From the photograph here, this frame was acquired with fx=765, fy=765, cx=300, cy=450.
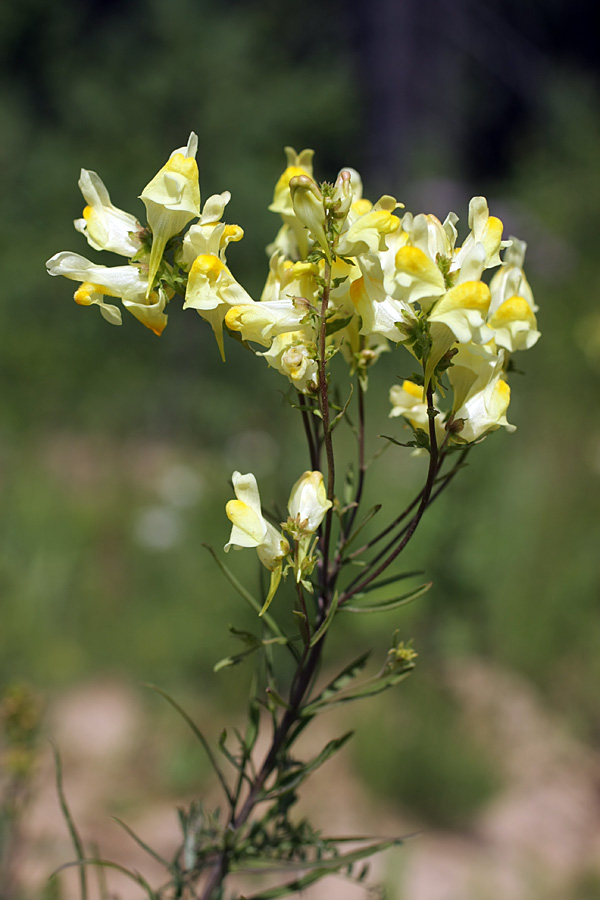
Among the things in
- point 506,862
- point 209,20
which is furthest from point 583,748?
point 209,20

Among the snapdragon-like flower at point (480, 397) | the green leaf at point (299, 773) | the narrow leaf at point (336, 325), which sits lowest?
the green leaf at point (299, 773)

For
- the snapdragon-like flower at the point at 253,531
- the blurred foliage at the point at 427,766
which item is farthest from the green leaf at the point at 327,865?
the blurred foliage at the point at 427,766

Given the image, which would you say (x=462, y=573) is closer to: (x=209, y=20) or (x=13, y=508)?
(x=13, y=508)

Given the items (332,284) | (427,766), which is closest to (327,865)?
(332,284)

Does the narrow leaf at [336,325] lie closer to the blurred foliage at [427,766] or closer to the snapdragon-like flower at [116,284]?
the snapdragon-like flower at [116,284]

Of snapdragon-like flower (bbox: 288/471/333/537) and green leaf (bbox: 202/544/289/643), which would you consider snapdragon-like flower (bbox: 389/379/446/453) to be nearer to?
snapdragon-like flower (bbox: 288/471/333/537)

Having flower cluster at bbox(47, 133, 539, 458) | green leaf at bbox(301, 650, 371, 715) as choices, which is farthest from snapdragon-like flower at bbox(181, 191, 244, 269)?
green leaf at bbox(301, 650, 371, 715)
